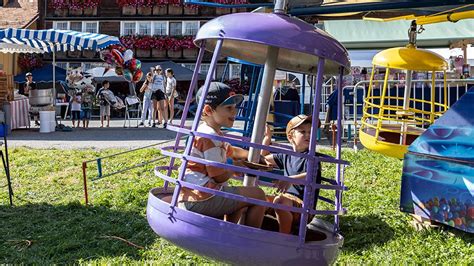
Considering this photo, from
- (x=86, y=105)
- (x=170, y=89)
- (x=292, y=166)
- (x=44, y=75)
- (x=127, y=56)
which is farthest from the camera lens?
(x=44, y=75)

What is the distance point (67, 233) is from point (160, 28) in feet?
118

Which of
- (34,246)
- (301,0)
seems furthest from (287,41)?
(34,246)

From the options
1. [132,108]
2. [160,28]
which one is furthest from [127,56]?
[160,28]

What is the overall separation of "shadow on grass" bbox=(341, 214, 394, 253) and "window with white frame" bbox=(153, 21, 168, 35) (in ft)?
118

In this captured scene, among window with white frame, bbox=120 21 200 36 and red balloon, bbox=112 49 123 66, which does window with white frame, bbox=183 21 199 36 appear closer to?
window with white frame, bbox=120 21 200 36

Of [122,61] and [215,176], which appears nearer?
[215,176]

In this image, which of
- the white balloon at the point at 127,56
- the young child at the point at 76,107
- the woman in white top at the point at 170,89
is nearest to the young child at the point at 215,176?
the woman in white top at the point at 170,89

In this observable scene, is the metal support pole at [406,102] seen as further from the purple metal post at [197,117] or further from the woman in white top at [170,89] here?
the woman in white top at [170,89]

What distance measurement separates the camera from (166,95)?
18.9 metres

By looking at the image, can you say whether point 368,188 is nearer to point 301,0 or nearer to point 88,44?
point 301,0

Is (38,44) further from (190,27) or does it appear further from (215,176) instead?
(190,27)

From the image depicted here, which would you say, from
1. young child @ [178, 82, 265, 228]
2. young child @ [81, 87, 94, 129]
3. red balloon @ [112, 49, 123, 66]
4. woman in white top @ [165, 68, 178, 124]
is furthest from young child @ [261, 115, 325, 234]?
young child @ [81, 87, 94, 129]

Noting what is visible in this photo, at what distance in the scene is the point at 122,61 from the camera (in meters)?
19.5

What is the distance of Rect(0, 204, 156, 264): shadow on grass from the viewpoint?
6070 millimetres
